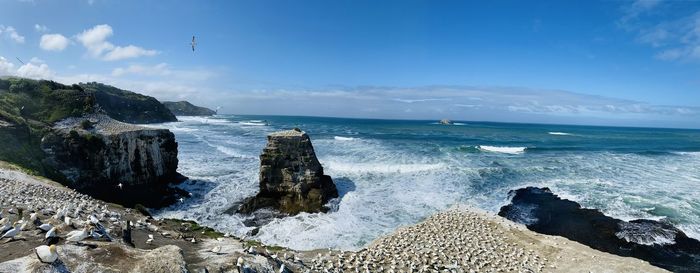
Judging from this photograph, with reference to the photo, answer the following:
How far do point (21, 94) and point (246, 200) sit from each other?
59.5ft

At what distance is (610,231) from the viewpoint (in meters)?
19.0

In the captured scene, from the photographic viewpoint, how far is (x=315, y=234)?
1797 cm

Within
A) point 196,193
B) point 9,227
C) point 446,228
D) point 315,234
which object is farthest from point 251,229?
point 9,227

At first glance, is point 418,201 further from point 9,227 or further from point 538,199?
point 9,227

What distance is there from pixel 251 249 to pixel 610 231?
62.3 feet

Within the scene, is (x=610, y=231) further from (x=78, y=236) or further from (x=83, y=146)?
(x=83, y=146)

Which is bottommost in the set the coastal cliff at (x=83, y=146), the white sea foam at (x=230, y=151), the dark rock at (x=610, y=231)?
the dark rock at (x=610, y=231)

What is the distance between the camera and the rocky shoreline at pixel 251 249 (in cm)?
550

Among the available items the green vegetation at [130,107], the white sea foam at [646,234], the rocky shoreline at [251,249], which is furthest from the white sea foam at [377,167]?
the green vegetation at [130,107]

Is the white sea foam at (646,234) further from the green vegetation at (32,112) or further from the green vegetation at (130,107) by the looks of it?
the green vegetation at (130,107)

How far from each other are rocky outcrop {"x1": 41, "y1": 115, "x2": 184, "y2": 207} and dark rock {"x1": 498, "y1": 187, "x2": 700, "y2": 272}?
70.1 ft

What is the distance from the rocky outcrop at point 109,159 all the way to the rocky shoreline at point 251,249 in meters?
4.83

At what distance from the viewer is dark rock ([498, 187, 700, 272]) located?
1630cm

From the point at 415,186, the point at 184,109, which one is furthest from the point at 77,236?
the point at 184,109
